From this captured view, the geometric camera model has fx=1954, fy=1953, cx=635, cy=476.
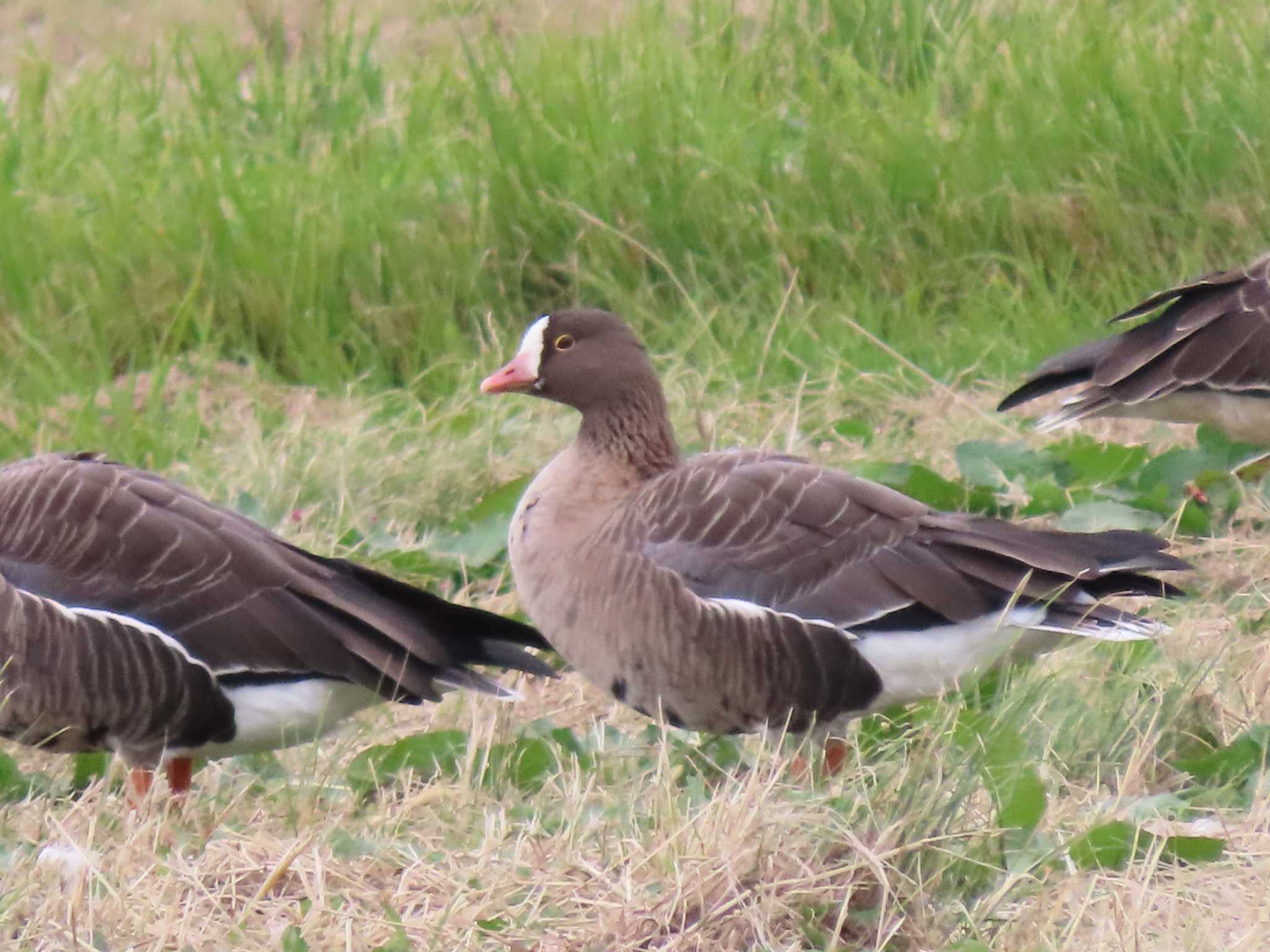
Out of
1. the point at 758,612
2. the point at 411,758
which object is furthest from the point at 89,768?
the point at 758,612

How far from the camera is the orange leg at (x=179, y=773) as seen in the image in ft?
14.9

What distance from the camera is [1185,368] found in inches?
234

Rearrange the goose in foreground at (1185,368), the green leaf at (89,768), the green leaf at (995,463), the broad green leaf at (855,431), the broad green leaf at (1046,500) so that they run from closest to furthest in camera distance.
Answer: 1. the green leaf at (89,768)
2. the broad green leaf at (1046,500)
3. the green leaf at (995,463)
4. the goose in foreground at (1185,368)
5. the broad green leaf at (855,431)

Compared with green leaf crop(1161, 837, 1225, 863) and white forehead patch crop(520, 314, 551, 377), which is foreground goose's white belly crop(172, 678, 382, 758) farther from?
green leaf crop(1161, 837, 1225, 863)

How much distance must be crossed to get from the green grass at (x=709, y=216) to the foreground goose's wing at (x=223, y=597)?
8.36 ft

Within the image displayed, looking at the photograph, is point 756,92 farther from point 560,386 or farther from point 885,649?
point 885,649

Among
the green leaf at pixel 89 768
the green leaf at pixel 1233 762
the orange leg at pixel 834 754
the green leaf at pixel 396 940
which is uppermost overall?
the green leaf at pixel 396 940

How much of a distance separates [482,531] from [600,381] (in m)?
0.96

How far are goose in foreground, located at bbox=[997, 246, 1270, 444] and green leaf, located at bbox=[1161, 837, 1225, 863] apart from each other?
256 centimetres

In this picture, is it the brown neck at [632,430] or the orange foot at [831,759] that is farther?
the brown neck at [632,430]

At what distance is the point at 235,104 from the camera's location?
905 cm

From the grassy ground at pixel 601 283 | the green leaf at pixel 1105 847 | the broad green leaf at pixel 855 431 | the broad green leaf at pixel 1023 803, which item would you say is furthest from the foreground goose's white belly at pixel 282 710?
the broad green leaf at pixel 855 431

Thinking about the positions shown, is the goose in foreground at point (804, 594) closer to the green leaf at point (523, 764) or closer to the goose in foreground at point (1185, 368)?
the green leaf at point (523, 764)

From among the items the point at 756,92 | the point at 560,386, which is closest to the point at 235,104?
the point at 756,92
